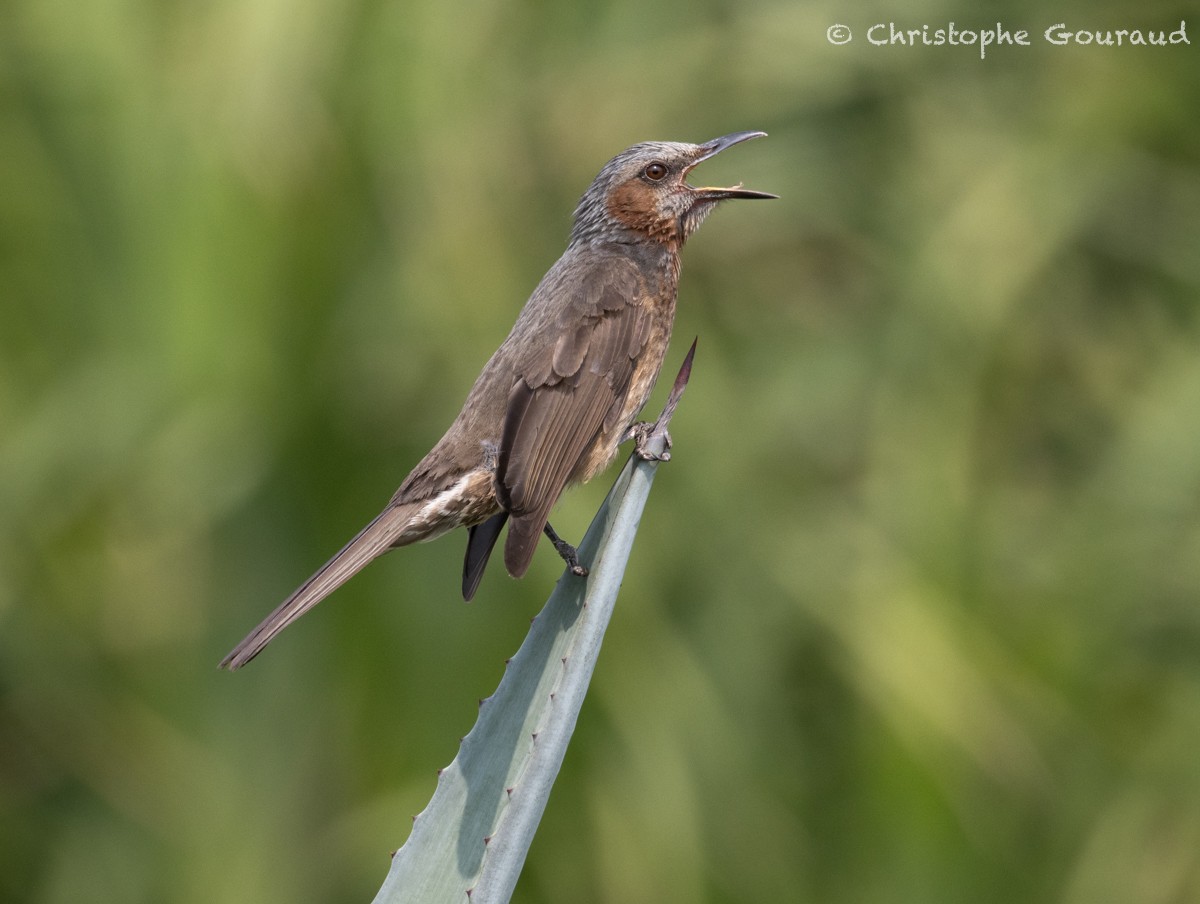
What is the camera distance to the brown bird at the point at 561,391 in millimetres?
3520

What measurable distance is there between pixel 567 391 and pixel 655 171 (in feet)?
3.64

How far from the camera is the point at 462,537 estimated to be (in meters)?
4.55

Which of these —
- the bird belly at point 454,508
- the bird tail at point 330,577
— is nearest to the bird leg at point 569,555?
the bird belly at point 454,508

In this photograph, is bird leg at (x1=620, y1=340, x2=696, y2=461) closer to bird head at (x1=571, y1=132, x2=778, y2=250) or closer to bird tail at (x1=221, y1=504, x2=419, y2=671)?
bird tail at (x1=221, y1=504, x2=419, y2=671)

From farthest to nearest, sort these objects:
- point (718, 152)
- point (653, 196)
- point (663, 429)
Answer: point (653, 196) < point (718, 152) < point (663, 429)

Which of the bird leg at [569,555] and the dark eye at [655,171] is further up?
the dark eye at [655,171]

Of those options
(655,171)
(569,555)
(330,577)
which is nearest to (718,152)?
(655,171)

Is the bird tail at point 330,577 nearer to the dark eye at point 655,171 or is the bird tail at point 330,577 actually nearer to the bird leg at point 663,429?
the bird leg at point 663,429

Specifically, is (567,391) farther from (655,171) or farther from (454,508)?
(655,171)

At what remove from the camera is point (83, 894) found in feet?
14.9

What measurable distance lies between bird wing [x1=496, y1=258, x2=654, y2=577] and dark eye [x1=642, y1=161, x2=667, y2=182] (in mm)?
405

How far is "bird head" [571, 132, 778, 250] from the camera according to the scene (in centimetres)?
461

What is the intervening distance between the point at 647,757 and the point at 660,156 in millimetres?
1920

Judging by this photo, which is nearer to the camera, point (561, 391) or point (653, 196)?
point (561, 391)
